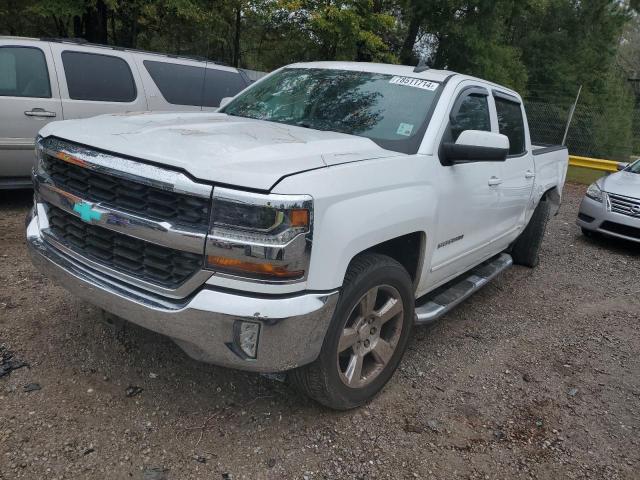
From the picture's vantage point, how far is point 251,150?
→ 228 centimetres

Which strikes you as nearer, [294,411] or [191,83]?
[294,411]

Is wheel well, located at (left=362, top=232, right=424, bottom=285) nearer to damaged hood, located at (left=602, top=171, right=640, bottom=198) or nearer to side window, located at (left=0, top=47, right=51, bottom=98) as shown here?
side window, located at (left=0, top=47, right=51, bottom=98)

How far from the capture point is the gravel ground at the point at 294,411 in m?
2.32

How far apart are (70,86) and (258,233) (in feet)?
15.1

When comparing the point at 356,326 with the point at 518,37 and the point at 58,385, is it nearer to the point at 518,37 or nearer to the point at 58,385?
the point at 58,385

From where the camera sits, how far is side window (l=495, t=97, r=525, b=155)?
13.9ft

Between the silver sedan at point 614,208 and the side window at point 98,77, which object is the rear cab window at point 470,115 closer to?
the silver sedan at point 614,208

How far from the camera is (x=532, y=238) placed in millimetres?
5516

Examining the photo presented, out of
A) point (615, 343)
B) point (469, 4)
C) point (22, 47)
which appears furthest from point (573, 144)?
point (22, 47)

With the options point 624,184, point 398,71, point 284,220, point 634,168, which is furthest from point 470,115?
point 634,168

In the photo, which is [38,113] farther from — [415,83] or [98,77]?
[415,83]

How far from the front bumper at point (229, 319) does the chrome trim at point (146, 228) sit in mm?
214

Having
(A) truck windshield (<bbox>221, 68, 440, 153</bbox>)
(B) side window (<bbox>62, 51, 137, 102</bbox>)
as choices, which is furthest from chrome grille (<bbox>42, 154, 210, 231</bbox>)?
(B) side window (<bbox>62, 51, 137, 102</bbox>)

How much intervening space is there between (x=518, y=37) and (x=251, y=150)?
30.1m
